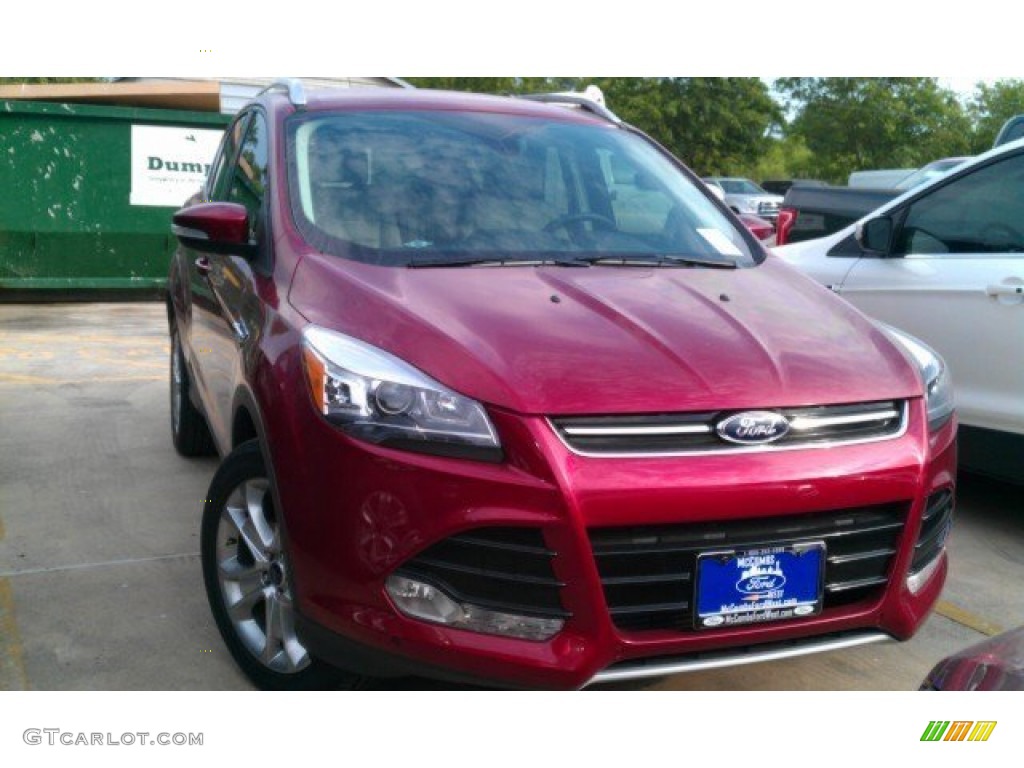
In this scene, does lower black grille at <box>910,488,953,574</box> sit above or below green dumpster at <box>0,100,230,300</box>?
above

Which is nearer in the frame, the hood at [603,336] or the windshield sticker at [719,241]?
the hood at [603,336]

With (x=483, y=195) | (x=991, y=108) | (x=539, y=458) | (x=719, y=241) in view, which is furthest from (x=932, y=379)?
(x=991, y=108)

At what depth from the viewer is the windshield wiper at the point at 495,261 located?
11.0ft

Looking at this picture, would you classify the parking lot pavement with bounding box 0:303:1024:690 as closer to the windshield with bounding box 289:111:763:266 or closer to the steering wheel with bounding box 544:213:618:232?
the windshield with bounding box 289:111:763:266

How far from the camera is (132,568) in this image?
4246 millimetres

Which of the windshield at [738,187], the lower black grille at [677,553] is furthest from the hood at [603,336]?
the windshield at [738,187]

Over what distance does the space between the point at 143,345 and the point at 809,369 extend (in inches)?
291

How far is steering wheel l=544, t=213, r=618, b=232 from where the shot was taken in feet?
12.4

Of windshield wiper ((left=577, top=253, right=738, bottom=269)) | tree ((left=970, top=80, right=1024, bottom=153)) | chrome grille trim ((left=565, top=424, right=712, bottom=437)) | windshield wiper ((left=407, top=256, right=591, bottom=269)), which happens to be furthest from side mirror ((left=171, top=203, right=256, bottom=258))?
tree ((left=970, top=80, right=1024, bottom=153))

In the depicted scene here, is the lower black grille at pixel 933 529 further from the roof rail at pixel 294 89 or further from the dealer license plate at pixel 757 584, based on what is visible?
the roof rail at pixel 294 89

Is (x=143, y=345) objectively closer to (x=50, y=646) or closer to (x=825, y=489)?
(x=50, y=646)

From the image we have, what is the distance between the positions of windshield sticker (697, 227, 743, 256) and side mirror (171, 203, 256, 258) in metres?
1.51

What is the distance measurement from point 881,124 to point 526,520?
2153 centimetres

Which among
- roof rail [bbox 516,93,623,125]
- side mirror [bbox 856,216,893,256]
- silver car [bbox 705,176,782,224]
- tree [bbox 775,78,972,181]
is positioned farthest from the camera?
silver car [bbox 705,176,782,224]
